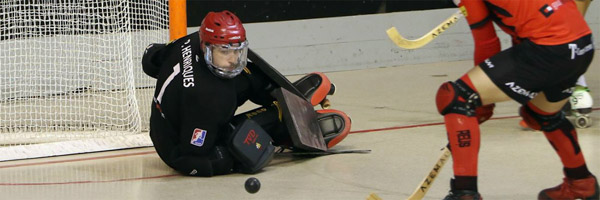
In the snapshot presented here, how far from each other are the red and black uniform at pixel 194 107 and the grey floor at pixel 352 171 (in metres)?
0.11

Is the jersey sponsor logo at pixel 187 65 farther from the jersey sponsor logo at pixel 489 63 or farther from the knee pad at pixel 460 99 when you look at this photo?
the jersey sponsor logo at pixel 489 63

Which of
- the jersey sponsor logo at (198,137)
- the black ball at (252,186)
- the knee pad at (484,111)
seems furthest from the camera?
the jersey sponsor logo at (198,137)

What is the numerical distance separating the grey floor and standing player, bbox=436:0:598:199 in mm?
556

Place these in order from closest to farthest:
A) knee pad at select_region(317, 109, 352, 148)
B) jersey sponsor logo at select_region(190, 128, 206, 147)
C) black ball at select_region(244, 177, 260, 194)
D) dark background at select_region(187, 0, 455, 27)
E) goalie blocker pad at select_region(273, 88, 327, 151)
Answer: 1. black ball at select_region(244, 177, 260, 194)
2. jersey sponsor logo at select_region(190, 128, 206, 147)
3. goalie blocker pad at select_region(273, 88, 327, 151)
4. knee pad at select_region(317, 109, 352, 148)
5. dark background at select_region(187, 0, 455, 27)

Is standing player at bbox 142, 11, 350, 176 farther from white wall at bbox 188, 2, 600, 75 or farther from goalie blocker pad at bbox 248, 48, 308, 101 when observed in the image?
white wall at bbox 188, 2, 600, 75

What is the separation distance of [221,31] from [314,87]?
96 centimetres

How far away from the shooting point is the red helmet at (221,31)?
13.5ft

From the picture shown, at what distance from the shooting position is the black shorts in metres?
3.29

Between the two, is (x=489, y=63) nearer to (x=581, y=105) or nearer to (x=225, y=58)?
(x=225, y=58)

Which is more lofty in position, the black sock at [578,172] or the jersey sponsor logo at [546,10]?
the jersey sponsor logo at [546,10]

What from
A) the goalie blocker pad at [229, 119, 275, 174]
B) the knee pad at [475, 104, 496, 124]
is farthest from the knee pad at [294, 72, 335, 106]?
the knee pad at [475, 104, 496, 124]

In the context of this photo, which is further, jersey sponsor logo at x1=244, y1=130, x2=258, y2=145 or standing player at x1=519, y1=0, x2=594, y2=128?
standing player at x1=519, y1=0, x2=594, y2=128

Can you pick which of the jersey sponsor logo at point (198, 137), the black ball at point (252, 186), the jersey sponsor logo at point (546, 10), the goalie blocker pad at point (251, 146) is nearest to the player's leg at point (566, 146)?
the jersey sponsor logo at point (546, 10)

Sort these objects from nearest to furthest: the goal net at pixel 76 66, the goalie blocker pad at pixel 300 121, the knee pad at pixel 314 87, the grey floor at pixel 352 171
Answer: the grey floor at pixel 352 171
the goalie blocker pad at pixel 300 121
the knee pad at pixel 314 87
the goal net at pixel 76 66
